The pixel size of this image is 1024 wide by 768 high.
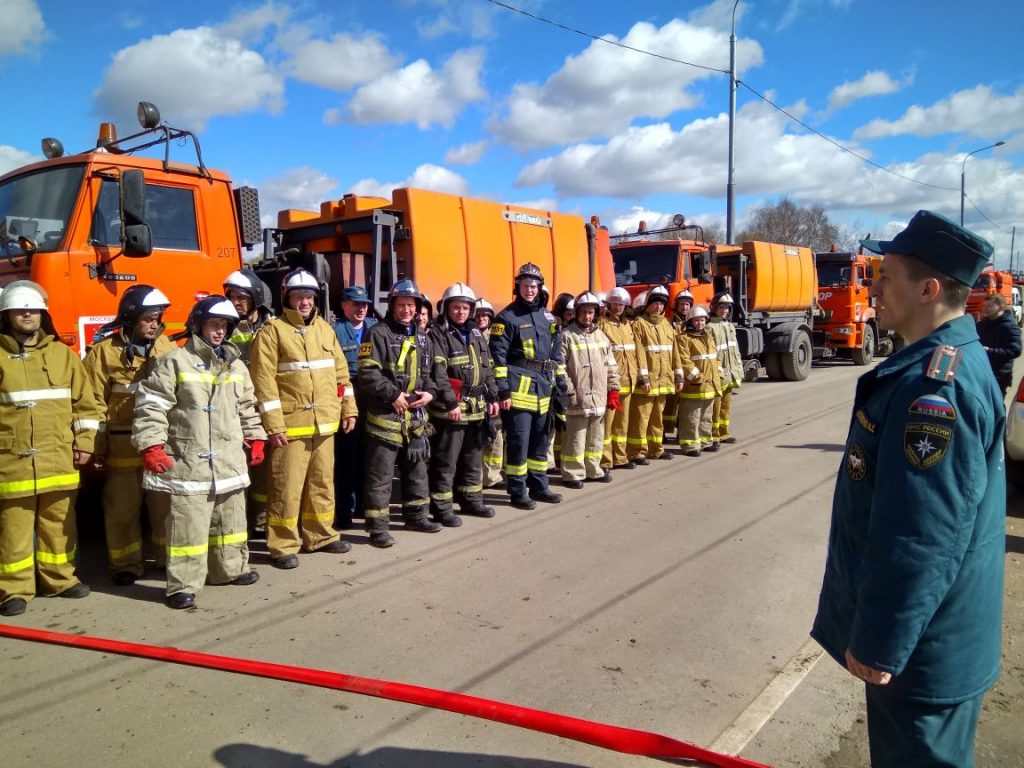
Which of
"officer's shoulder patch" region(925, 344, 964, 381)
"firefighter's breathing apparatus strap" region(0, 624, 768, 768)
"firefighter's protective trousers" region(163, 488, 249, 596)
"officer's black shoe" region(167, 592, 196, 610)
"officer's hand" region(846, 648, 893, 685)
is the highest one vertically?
"officer's shoulder patch" region(925, 344, 964, 381)

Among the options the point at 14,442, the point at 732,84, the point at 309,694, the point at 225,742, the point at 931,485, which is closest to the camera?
the point at 931,485

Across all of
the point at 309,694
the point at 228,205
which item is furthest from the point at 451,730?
the point at 228,205

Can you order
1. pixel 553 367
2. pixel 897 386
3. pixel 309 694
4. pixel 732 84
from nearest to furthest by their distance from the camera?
1. pixel 897 386
2. pixel 309 694
3. pixel 553 367
4. pixel 732 84

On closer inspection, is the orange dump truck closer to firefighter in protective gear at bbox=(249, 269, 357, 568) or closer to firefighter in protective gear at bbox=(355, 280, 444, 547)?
firefighter in protective gear at bbox=(355, 280, 444, 547)

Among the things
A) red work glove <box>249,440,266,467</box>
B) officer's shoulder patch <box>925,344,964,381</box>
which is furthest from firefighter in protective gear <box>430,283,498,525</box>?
officer's shoulder patch <box>925,344,964,381</box>

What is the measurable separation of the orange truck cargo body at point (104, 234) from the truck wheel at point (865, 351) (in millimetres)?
18221

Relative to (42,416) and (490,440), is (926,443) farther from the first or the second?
(490,440)

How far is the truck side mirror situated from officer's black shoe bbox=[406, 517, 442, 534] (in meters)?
2.84

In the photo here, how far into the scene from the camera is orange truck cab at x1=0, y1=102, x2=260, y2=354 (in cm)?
525

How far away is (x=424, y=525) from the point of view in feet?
19.5

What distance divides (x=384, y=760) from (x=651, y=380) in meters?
6.15

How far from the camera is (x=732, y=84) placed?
2089cm

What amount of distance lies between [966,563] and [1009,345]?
7.61m

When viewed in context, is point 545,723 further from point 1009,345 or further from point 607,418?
point 1009,345
